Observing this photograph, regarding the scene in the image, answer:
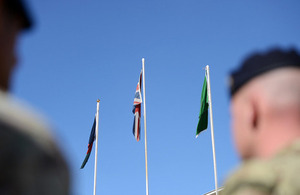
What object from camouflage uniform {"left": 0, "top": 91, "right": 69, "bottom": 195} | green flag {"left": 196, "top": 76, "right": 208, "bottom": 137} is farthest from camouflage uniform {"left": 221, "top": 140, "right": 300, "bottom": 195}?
green flag {"left": 196, "top": 76, "right": 208, "bottom": 137}

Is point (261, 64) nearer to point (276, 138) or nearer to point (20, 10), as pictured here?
point (276, 138)

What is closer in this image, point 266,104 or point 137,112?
point 266,104

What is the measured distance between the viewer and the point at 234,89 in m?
1.64

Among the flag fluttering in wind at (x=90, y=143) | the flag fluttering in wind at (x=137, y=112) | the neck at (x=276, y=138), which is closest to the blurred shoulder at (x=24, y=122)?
the neck at (x=276, y=138)

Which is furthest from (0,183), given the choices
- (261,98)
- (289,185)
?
(261,98)

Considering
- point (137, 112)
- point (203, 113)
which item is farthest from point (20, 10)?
point (137, 112)

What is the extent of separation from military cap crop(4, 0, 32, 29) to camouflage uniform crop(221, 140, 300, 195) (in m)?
0.84

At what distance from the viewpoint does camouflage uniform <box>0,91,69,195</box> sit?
1.93 ft

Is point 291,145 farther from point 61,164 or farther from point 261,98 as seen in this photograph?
point 61,164

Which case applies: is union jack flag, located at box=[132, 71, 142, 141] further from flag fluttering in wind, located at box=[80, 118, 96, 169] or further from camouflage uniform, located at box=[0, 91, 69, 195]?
camouflage uniform, located at box=[0, 91, 69, 195]

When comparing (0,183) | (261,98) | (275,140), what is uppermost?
(261,98)

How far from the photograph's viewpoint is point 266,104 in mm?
1497

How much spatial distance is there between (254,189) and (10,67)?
83 centimetres

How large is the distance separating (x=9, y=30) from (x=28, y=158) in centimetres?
32
